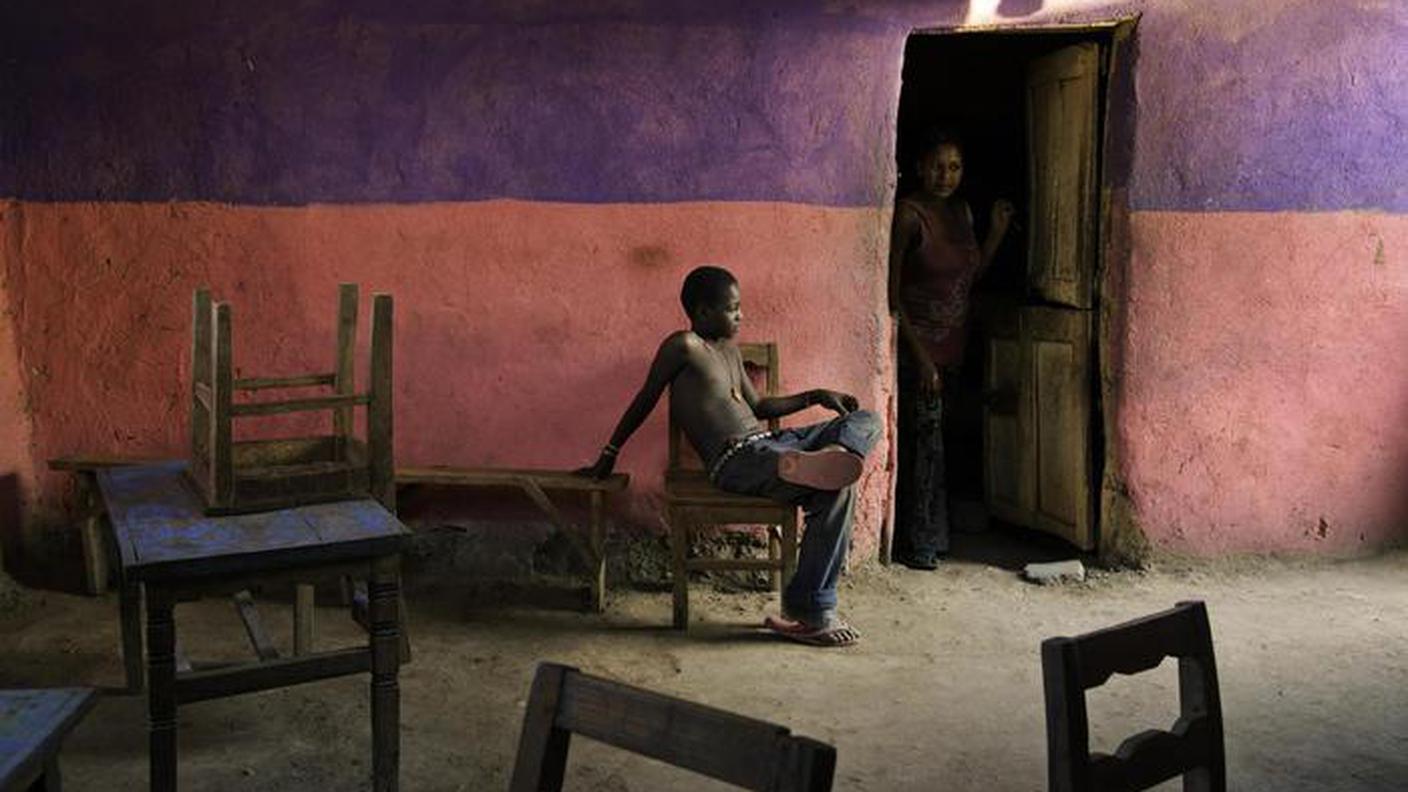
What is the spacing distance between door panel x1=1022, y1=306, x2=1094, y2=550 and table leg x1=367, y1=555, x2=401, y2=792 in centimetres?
330

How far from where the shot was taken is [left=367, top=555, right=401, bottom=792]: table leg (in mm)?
3068

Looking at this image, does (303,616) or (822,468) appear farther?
(822,468)

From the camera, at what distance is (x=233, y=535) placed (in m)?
3.00

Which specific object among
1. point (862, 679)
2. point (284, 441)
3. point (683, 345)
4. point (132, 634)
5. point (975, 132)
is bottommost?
point (862, 679)

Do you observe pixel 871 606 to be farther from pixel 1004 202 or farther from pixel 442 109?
pixel 442 109

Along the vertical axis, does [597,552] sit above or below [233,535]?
below

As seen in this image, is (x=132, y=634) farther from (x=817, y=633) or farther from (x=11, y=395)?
(x=817, y=633)

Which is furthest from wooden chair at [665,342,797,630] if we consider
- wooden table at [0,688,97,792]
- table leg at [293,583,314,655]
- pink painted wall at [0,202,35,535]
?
wooden table at [0,688,97,792]

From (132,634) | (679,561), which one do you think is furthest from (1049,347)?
(132,634)

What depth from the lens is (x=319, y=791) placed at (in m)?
3.29

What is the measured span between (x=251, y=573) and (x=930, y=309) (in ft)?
11.2

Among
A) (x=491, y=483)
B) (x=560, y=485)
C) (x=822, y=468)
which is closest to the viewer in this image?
(x=822, y=468)

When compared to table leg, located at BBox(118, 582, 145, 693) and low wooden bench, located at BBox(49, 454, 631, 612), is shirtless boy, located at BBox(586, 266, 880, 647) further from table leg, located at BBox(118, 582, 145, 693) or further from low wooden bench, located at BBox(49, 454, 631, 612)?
table leg, located at BBox(118, 582, 145, 693)

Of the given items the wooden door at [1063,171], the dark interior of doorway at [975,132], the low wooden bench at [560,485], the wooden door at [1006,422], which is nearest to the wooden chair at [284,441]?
the low wooden bench at [560,485]
